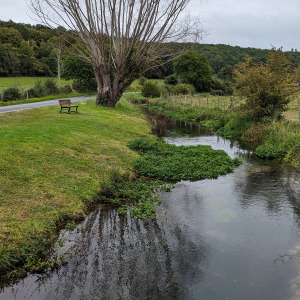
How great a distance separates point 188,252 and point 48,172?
594 cm

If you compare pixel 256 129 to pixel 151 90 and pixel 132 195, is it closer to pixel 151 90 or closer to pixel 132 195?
pixel 132 195

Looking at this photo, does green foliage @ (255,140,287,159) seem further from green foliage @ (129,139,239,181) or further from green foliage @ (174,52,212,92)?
green foliage @ (174,52,212,92)

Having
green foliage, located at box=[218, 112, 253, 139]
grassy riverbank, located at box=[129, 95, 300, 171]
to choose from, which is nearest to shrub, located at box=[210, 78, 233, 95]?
grassy riverbank, located at box=[129, 95, 300, 171]

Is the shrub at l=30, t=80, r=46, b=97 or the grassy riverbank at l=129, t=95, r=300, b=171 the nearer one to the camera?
the grassy riverbank at l=129, t=95, r=300, b=171

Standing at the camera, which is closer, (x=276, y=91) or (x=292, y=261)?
(x=292, y=261)

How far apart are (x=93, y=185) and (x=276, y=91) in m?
14.3

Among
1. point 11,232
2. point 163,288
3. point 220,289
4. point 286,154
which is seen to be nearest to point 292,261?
point 220,289

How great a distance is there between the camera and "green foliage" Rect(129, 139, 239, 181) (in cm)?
1421

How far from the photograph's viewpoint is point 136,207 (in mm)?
10898

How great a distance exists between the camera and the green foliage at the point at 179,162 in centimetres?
1421

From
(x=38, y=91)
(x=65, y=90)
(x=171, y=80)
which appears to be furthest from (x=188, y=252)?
(x=171, y=80)

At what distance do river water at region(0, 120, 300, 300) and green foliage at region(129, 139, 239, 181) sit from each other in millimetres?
1677

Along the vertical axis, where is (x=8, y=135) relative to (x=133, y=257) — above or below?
above

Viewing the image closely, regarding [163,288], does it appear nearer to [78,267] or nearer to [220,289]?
[220,289]
